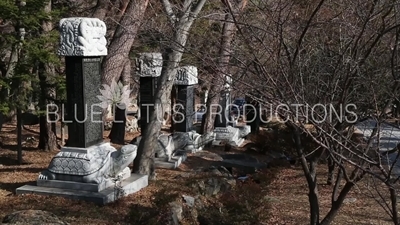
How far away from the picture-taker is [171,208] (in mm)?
7395

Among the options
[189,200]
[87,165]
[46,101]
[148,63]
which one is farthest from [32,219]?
[148,63]

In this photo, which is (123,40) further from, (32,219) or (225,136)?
(32,219)

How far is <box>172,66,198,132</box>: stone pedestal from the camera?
15188mm

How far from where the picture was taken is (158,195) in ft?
26.5

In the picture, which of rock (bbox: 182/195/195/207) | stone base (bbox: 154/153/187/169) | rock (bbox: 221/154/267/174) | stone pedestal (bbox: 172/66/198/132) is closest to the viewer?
rock (bbox: 182/195/195/207)

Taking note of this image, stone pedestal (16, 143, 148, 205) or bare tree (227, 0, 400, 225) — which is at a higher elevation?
bare tree (227, 0, 400, 225)

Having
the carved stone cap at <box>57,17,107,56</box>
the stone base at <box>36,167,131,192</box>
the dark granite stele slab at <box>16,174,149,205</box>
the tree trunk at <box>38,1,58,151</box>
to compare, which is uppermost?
the carved stone cap at <box>57,17,107,56</box>

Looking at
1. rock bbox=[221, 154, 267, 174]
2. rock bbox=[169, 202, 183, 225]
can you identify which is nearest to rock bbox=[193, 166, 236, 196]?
rock bbox=[169, 202, 183, 225]

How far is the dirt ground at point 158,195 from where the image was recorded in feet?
25.5

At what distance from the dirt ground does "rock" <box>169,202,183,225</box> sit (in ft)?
0.68

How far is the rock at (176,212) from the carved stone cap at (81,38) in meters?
2.88

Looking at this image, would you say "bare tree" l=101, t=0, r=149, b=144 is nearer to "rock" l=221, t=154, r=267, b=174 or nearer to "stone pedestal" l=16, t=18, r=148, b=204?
"stone pedestal" l=16, t=18, r=148, b=204

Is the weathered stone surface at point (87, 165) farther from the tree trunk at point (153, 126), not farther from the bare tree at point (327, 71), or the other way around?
the bare tree at point (327, 71)

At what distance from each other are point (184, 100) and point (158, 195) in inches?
309
